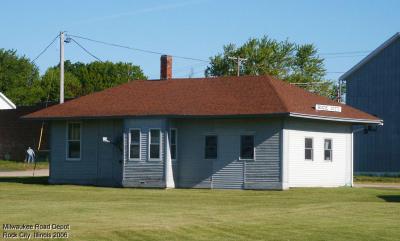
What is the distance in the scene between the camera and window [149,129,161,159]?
114 ft

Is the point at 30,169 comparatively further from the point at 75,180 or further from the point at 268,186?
the point at 268,186

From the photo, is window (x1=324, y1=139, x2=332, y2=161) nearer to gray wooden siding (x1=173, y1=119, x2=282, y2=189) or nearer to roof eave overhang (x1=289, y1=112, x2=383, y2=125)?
roof eave overhang (x1=289, y1=112, x2=383, y2=125)

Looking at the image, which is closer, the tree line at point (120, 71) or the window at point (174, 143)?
the window at point (174, 143)

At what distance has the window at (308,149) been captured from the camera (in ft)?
114

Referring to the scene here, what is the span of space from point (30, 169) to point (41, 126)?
8299 millimetres

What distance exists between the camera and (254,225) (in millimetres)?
18609

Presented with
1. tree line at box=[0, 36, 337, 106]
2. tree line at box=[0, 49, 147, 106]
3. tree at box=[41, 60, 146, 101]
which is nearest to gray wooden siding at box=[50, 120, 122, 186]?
tree line at box=[0, 36, 337, 106]

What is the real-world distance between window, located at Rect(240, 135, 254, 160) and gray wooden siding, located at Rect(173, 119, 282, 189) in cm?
17

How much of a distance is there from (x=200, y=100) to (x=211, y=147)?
244 centimetres

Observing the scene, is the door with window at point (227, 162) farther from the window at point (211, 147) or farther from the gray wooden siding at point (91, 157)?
the gray wooden siding at point (91, 157)

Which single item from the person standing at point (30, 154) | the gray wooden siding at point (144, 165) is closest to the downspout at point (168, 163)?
the gray wooden siding at point (144, 165)

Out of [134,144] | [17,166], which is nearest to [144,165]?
[134,144]

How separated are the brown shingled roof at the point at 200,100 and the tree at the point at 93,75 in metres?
69.0

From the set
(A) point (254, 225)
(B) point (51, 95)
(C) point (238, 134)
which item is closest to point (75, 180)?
(C) point (238, 134)
